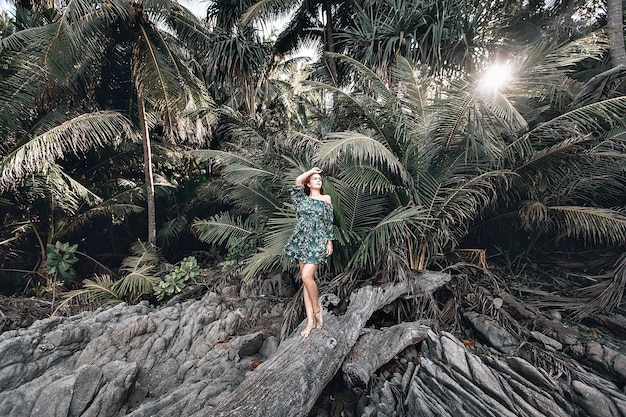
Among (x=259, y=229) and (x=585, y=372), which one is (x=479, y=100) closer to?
(x=585, y=372)

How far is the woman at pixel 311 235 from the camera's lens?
3127mm

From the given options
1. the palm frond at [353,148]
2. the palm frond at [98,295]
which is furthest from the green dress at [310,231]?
the palm frond at [98,295]

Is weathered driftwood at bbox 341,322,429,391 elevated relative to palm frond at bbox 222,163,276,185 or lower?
lower

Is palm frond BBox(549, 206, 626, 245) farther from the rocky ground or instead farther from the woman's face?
the woman's face

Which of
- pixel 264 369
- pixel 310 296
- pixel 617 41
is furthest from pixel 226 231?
pixel 617 41

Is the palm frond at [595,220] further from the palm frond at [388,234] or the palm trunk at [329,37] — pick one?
the palm trunk at [329,37]

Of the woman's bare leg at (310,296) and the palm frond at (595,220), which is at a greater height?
the palm frond at (595,220)

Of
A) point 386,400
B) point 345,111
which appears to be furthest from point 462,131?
point 386,400

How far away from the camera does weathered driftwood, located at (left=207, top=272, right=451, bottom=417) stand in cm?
233

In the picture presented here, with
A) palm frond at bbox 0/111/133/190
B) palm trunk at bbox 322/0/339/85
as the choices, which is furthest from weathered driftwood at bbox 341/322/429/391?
palm trunk at bbox 322/0/339/85

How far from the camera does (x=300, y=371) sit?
2.63 m

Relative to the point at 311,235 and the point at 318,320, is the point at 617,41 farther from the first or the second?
the point at 318,320

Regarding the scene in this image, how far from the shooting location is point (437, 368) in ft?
9.62

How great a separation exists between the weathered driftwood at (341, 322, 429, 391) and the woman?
0.53 metres
